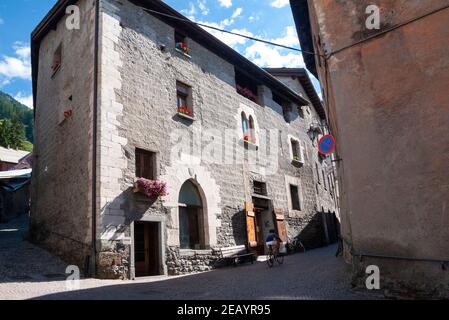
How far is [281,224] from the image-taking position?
48.8 ft

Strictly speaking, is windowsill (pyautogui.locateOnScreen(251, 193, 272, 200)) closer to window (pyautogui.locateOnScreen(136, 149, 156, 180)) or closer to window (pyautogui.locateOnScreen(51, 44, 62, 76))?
window (pyautogui.locateOnScreen(136, 149, 156, 180))

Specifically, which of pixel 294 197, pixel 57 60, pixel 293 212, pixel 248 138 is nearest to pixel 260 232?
pixel 293 212

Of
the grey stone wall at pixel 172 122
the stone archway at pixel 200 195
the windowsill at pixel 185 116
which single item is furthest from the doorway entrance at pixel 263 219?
the windowsill at pixel 185 116

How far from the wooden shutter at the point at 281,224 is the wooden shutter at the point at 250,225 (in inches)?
71.4

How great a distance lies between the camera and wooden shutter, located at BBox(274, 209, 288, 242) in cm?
1454

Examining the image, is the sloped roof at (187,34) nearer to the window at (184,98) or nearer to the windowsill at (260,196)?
the window at (184,98)

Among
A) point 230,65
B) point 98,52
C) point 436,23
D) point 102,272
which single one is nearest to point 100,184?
point 102,272

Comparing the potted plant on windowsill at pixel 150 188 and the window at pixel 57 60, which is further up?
the window at pixel 57 60

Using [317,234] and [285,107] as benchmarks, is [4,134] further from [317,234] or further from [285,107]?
[317,234]

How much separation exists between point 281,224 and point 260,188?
186 cm

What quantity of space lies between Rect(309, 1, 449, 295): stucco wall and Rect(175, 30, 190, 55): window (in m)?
7.29

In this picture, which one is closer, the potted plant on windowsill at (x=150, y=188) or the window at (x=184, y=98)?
the potted plant on windowsill at (x=150, y=188)

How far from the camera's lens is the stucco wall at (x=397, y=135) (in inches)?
198

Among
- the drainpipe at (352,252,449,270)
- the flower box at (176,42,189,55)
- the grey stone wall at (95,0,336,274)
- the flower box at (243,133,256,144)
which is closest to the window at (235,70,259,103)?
the grey stone wall at (95,0,336,274)
